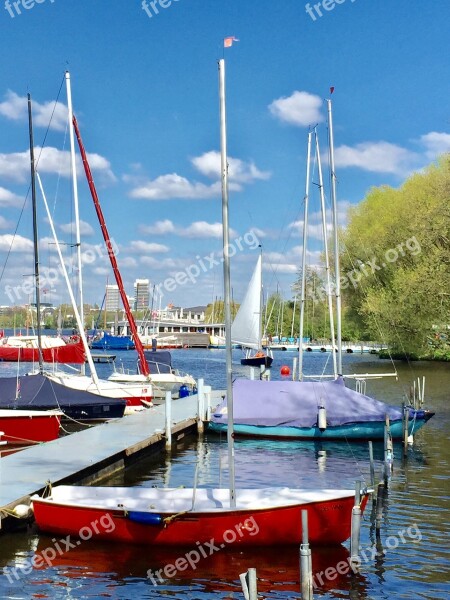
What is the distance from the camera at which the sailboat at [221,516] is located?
1411cm

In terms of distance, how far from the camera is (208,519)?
14164 mm

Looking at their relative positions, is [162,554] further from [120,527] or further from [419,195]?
[419,195]

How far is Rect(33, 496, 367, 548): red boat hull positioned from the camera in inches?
559

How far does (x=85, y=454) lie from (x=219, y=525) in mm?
7833

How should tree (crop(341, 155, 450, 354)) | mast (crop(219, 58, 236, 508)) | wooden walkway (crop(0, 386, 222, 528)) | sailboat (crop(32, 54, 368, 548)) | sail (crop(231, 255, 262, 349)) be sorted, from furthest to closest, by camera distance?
tree (crop(341, 155, 450, 354)) < sail (crop(231, 255, 262, 349)) < wooden walkway (crop(0, 386, 222, 528)) < sailboat (crop(32, 54, 368, 548)) < mast (crop(219, 58, 236, 508))

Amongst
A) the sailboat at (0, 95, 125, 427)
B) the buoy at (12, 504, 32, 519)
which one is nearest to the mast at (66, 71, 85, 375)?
the sailboat at (0, 95, 125, 427)

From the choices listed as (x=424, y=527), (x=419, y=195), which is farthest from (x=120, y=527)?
(x=419, y=195)

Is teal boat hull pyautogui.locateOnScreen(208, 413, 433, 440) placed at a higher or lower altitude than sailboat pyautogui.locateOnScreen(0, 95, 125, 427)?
lower

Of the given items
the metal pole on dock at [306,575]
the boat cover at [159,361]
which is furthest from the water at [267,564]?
the boat cover at [159,361]

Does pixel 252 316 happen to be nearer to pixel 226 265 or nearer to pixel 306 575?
pixel 226 265

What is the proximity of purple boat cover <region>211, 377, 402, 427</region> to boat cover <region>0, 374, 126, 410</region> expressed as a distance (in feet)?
18.7

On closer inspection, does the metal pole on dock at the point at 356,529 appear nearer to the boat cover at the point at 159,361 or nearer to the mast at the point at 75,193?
the mast at the point at 75,193

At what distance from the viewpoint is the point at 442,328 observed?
59562 mm

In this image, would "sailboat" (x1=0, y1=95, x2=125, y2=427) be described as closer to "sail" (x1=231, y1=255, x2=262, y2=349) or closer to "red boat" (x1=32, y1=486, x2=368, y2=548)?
"red boat" (x1=32, y1=486, x2=368, y2=548)
